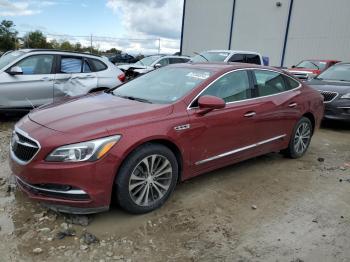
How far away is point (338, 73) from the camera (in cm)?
970

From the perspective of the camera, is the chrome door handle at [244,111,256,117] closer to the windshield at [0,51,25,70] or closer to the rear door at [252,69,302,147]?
the rear door at [252,69,302,147]

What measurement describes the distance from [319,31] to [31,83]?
1905 cm

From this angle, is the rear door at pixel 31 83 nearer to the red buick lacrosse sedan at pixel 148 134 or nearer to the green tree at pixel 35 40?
the red buick lacrosse sedan at pixel 148 134

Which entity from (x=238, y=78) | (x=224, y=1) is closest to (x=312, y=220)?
(x=238, y=78)

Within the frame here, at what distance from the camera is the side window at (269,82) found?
5.04 meters

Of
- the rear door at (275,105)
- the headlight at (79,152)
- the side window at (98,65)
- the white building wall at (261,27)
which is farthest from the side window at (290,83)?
the white building wall at (261,27)

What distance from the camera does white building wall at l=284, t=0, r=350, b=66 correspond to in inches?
801

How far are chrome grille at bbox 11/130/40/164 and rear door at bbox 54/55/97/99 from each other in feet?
13.5

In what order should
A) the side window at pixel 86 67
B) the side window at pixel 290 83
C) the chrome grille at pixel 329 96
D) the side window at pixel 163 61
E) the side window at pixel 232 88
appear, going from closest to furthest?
the side window at pixel 232 88 → the side window at pixel 290 83 → the side window at pixel 86 67 → the chrome grille at pixel 329 96 → the side window at pixel 163 61

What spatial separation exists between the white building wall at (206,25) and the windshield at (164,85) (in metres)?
24.2

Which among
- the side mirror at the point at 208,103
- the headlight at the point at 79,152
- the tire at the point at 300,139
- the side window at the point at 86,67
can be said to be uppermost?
the side mirror at the point at 208,103

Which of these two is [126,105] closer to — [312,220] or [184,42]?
[312,220]

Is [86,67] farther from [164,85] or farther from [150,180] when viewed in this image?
[150,180]

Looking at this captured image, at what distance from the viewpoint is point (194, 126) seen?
3998mm
